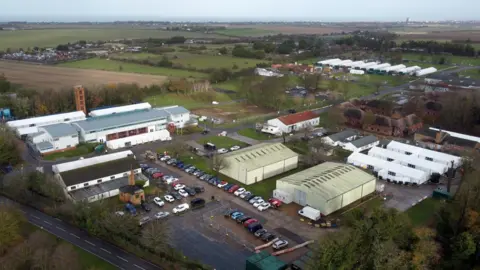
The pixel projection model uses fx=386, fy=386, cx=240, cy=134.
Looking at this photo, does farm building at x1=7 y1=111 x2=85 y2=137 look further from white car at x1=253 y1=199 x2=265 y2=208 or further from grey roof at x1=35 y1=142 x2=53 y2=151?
white car at x1=253 y1=199 x2=265 y2=208

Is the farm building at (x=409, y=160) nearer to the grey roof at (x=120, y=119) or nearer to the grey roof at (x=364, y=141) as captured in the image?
the grey roof at (x=364, y=141)

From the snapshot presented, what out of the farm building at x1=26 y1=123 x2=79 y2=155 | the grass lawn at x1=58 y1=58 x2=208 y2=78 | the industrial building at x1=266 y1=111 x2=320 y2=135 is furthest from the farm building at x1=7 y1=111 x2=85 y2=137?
the grass lawn at x1=58 y1=58 x2=208 y2=78

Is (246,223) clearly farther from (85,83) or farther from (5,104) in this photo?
(85,83)

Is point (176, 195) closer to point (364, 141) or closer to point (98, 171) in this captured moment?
point (98, 171)

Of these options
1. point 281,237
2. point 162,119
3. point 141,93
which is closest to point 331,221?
point 281,237

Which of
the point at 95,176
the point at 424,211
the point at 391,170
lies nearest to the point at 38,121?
the point at 95,176
